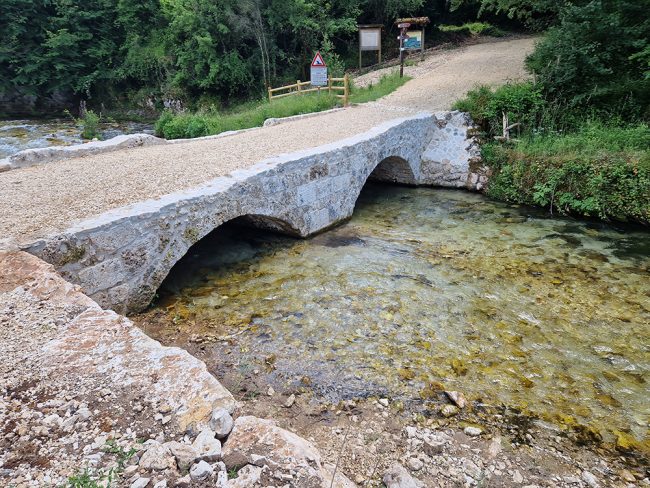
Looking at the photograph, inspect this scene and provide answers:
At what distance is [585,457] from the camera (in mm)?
3736

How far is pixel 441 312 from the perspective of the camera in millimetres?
5805

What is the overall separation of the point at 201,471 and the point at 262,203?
16.1ft

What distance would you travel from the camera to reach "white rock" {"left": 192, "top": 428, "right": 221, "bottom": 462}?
2430mm

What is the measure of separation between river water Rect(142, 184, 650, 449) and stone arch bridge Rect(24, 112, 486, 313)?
545mm

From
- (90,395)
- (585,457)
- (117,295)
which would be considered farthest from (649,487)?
(117,295)

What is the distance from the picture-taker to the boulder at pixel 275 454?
2.41 metres

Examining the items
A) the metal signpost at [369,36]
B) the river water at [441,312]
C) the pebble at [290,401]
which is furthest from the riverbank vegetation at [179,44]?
the pebble at [290,401]

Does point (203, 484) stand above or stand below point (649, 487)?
above

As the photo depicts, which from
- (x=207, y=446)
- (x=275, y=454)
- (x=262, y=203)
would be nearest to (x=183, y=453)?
(x=207, y=446)

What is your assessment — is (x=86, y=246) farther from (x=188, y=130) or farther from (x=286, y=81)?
(x=286, y=81)

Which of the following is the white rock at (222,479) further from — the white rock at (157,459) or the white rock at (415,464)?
the white rock at (415,464)

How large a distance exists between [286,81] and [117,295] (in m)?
20.5

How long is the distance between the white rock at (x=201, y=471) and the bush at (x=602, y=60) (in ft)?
39.5

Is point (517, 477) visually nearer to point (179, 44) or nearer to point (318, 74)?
point (318, 74)
